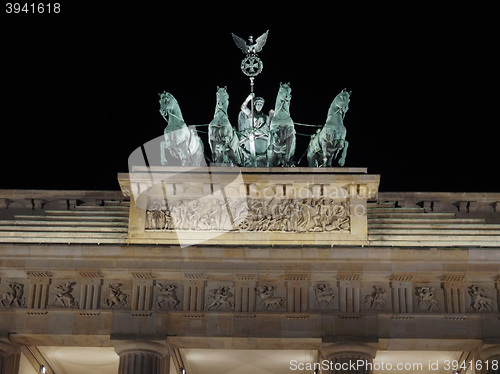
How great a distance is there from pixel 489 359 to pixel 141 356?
9.31 meters

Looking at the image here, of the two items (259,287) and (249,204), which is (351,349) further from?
(249,204)

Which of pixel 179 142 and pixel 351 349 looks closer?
pixel 351 349

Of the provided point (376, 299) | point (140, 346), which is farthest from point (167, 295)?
point (376, 299)

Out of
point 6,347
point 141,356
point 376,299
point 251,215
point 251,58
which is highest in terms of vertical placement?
point 251,58

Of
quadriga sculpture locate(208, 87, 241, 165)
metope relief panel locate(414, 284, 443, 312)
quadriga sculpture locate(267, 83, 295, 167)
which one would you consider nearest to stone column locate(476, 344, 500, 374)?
metope relief panel locate(414, 284, 443, 312)

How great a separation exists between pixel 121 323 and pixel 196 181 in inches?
185

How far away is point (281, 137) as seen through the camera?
34562mm

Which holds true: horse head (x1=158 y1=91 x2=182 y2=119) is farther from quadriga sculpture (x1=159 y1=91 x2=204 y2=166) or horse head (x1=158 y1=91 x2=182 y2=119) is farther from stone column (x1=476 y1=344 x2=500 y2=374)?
stone column (x1=476 y1=344 x2=500 y2=374)

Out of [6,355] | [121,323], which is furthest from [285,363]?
[6,355]

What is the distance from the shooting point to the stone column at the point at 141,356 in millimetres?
30875

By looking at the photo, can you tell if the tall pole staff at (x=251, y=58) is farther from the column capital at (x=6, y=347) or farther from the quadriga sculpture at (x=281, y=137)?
the column capital at (x=6, y=347)

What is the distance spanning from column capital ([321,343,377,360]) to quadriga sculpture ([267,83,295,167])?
6.31 m

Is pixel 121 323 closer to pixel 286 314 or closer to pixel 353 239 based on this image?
pixel 286 314

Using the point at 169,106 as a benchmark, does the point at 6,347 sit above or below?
below
